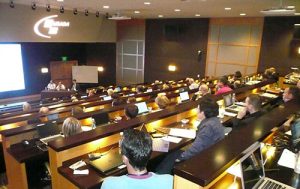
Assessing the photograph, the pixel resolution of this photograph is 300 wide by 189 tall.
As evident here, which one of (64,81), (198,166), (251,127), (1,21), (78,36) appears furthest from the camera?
(64,81)

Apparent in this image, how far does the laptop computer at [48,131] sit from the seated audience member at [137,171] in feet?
7.42

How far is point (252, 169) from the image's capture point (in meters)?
1.77

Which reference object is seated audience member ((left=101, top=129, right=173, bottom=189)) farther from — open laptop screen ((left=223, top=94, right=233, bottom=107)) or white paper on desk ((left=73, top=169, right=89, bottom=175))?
open laptop screen ((left=223, top=94, right=233, bottom=107))

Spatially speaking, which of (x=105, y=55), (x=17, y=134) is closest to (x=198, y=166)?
(x=17, y=134)

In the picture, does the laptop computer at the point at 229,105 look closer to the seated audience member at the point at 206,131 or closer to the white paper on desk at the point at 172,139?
the white paper on desk at the point at 172,139

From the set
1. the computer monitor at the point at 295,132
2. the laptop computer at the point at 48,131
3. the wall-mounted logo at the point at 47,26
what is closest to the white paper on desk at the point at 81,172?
the laptop computer at the point at 48,131

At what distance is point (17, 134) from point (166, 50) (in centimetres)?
1008

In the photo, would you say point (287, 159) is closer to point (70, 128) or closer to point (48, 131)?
point (70, 128)

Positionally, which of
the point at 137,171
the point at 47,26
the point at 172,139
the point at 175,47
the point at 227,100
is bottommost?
A: the point at 172,139

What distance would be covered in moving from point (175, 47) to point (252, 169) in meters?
11.0

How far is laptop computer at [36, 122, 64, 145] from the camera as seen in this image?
3.53m

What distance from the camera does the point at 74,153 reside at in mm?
2777

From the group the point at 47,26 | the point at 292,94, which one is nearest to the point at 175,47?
the point at 47,26

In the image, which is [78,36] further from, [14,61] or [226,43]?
[226,43]
